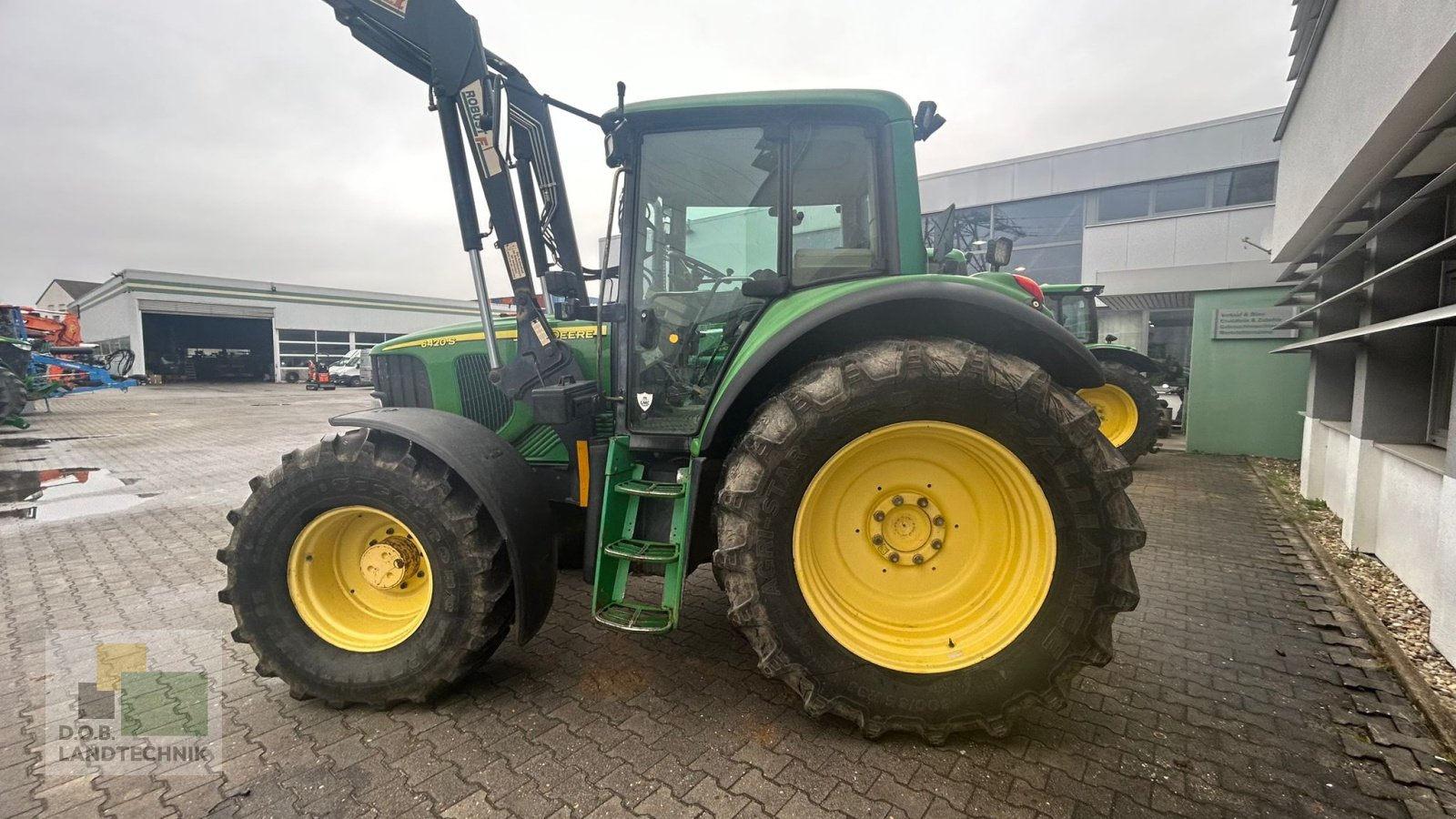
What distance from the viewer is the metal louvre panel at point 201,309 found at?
1131 inches

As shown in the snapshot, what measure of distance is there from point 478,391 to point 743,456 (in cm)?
182

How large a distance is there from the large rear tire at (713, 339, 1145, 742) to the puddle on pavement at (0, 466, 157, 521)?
271 inches

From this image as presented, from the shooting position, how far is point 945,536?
7.63 feet

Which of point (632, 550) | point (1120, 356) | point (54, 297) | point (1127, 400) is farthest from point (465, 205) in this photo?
point (54, 297)

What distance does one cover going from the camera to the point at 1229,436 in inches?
351

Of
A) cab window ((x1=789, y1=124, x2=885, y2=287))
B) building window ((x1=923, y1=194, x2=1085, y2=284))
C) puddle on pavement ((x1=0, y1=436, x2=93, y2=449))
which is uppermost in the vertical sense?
building window ((x1=923, y1=194, x2=1085, y2=284))

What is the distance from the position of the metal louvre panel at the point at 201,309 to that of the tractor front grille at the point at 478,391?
117 feet

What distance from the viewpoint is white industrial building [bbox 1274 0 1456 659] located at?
296 cm

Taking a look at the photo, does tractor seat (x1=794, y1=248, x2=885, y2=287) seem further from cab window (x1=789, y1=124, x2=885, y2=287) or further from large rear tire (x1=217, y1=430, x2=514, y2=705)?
large rear tire (x1=217, y1=430, x2=514, y2=705)

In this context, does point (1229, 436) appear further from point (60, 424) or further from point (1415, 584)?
point (60, 424)

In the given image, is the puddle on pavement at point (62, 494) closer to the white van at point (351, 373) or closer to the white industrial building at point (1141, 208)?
the white industrial building at point (1141, 208)

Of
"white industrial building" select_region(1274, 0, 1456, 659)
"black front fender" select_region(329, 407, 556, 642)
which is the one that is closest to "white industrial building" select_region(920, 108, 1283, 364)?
"white industrial building" select_region(1274, 0, 1456, 659)

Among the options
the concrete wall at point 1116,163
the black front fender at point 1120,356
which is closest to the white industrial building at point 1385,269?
the black front fender at point 1120,356

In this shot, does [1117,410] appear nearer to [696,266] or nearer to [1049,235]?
[696,266]
